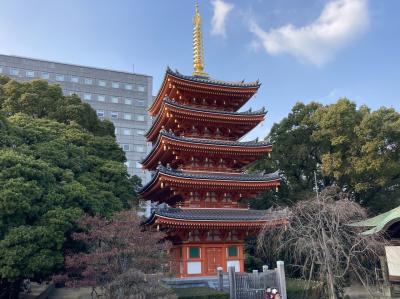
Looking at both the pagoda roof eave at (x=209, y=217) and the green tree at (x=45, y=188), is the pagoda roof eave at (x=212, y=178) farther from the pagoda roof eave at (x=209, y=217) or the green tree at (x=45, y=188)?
the green tree at (x=45, y=188)

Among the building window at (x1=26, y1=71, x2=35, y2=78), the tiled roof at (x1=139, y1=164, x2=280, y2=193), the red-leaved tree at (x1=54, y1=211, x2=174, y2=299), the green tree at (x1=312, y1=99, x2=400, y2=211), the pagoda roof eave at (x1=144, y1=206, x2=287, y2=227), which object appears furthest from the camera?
the building window at (x1=26, y1=71, x2=35, y2=78)

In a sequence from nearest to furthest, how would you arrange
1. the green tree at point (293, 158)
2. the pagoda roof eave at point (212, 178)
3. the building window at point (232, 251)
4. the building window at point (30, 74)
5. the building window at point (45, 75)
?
the pagoda roof eave at point (212, 178) < the building window at point (232, 251) < the green tree at point (293, 158) < the building window at point (30, 74) < the building window at point (45, 75)

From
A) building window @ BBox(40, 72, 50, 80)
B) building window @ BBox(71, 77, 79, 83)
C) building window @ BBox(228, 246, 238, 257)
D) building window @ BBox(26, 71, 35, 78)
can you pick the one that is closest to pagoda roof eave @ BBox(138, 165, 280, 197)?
building window @ BBox(228, 246, 238, 257)

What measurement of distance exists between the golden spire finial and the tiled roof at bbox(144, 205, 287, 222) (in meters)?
10.5

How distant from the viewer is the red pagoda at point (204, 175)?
2313 cm

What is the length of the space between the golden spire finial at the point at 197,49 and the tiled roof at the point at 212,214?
1048 centimetres

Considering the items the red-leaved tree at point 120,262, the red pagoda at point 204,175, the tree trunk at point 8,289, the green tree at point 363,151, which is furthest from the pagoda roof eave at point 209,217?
the green tree at point 363,151

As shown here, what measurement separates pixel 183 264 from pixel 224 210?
4.37 meters

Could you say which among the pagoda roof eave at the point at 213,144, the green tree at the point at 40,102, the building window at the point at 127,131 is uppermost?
the building window at the point at 127,131

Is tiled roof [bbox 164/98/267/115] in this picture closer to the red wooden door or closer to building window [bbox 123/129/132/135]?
the red wooden door

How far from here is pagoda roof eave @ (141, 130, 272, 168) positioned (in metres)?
23.6

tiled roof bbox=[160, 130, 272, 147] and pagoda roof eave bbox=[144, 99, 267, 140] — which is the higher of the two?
pagoda roof eave bbox=[144, 99, 267, 140]

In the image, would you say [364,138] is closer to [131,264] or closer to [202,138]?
[202,138]

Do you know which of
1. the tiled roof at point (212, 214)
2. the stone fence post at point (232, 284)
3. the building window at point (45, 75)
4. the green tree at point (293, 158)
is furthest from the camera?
the building window at point (45, 75)
